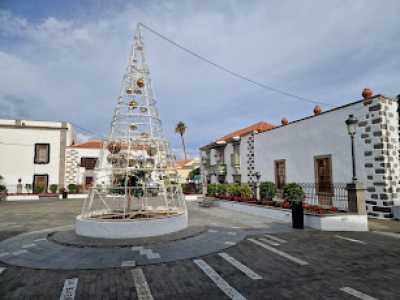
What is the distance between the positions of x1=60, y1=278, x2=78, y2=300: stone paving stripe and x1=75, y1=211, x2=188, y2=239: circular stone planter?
2814 millimetres

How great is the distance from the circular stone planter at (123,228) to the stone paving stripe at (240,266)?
249cm

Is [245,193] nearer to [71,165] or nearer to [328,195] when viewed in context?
[328,195]

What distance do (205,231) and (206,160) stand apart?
714 inches

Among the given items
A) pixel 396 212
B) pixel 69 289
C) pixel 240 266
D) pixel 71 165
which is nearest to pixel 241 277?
pixel 240 266

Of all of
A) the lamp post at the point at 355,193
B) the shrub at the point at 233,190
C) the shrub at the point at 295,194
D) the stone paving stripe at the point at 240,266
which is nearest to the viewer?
the stone paving stripe at the point at 240,266

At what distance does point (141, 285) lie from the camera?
4301 mm

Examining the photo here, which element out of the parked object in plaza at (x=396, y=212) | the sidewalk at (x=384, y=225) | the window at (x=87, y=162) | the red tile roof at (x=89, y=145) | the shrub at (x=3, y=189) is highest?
the red tile roof at (x=89, y=145)

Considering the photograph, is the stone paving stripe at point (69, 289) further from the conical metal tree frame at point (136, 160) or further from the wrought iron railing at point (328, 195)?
the wrought iron railing at point (328, 195)

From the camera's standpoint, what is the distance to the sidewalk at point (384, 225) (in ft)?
28.7

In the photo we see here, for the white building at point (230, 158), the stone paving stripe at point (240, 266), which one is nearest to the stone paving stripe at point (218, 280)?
the stone paving stripe at point (240, 266)

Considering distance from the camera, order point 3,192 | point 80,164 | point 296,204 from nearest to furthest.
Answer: point 296,204, point 3,192, point 80,164

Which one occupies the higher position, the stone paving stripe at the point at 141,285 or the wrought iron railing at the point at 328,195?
the wrought iron railing at the point at 328,195

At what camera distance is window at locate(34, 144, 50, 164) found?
89.6 feet

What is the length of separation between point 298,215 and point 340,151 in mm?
5175
